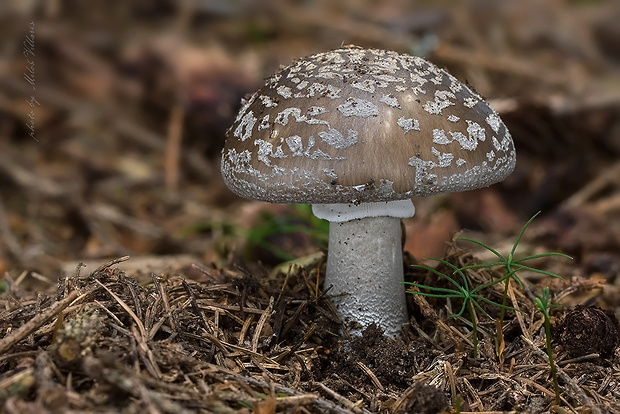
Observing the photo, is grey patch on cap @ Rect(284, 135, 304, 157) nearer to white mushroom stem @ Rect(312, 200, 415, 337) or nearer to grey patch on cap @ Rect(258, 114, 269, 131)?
grey patch on cap @ Rect(258, 114, 269, 131)

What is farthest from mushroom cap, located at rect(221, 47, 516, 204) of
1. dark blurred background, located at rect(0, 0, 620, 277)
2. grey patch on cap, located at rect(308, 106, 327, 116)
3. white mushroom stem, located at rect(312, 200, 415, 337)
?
dark blurred background, located at rect(0, 0, 620, 277)

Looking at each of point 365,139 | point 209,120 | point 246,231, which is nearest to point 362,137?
point 365,139

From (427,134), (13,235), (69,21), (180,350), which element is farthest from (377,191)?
(69,21)

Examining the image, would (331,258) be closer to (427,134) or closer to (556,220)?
(427,134)

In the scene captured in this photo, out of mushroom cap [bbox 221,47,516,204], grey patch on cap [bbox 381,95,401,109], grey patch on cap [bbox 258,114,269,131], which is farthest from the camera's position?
grey patch on cap [bbox 258,114,269,131]

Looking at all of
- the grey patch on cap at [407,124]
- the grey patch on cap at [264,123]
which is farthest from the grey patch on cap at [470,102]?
the grey patch on cap at [264,123]

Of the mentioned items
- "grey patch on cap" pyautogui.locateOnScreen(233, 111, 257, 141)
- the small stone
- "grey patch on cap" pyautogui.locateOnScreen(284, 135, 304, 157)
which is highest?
"grey patch on cap" pyautogui.locateOnScreen(233, 111, 257, 141)

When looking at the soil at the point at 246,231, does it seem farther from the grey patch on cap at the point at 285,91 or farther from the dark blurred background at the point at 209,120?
the grey patch on cap at the point at 285,91
